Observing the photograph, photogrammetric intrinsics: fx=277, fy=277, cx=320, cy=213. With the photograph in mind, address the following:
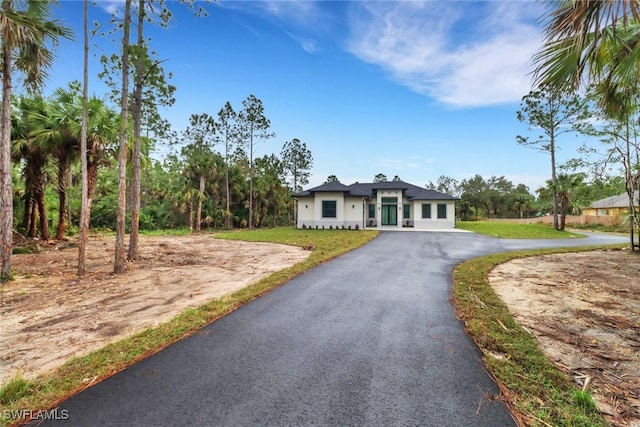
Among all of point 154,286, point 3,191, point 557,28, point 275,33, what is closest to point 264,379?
point 154,286

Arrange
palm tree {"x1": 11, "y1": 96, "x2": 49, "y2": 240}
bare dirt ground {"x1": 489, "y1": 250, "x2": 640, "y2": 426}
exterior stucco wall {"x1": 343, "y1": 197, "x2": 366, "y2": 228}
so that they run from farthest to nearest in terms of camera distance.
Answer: exterior stucco wall {"x1": 343, "y1": 197, "x2": 366, "y2": 228}
palm tree {"x1": 11, "y1": 96, "x2": 49, "y2": 240}
bare dirt ground {"x1": 489, "y1": 250, "x2": 640, "y2": 426}

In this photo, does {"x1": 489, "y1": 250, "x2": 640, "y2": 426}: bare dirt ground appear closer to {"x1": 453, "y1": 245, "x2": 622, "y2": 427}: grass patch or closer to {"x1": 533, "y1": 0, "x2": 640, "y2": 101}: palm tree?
{"x1": 453, "y1": 245, "x2": 622, "y2": 427}: grass patch

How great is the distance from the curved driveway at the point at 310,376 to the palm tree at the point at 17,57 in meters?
7.01

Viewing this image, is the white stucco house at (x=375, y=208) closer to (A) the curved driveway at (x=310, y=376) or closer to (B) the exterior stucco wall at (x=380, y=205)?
(B) the exterior stucco wall at (x=380, y=205)

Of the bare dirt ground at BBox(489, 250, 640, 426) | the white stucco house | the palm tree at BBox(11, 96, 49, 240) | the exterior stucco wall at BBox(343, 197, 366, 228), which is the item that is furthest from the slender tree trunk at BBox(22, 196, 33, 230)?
the exterior stucco wall at BBox(343, 197, 366, 228)

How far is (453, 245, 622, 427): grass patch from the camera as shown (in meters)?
2.10

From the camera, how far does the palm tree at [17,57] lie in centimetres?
629

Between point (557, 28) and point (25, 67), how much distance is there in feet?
36.6

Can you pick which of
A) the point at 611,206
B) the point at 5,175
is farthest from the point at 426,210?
the point at 611,206

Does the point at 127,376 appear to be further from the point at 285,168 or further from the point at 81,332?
the point at 285,168

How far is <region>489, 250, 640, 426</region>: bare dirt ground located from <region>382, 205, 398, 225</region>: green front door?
55.5 ft

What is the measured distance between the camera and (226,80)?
1316cm

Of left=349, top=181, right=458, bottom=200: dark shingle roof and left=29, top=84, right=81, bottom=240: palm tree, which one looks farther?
left=349, top=181, right=458, bottom=200: dark shingle roof

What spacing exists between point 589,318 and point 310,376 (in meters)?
4.55
